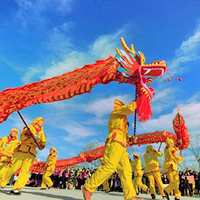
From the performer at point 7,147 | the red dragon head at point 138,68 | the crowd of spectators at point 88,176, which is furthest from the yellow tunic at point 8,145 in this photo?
the crowd of spectators at point 88,176

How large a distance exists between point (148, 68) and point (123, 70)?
0.53 meters

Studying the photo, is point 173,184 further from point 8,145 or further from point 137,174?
point 8,145

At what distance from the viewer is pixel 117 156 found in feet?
12.8

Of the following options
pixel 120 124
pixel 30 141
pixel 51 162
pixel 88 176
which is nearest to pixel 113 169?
pixel 120 124

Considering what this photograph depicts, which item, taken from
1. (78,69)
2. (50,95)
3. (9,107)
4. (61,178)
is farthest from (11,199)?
(61,178)

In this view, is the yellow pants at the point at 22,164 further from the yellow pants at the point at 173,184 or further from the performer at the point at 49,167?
the performer at the point at 49,167

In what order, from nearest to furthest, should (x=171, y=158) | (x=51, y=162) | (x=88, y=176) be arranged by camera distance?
(x=171, y=158), (x=51, y=162), (x=88, y=176)

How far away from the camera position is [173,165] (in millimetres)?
6562

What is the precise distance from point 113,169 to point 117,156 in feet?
0.74

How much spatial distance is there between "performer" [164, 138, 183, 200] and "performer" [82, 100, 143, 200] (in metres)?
2.70

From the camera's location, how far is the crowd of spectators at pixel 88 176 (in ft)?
39.9

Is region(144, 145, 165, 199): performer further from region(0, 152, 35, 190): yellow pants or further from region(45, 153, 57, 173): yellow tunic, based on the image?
region(45, 153, 57, 173): yellow tunic

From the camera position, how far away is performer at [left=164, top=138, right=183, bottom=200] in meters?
6.18

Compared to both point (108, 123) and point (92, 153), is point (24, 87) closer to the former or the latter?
point (108, 123)
